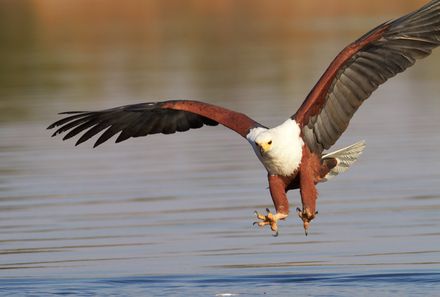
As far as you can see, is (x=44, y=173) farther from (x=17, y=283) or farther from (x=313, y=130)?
(x=313, y=130)

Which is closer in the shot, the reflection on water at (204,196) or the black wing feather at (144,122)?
the reflection on water at (204,196)

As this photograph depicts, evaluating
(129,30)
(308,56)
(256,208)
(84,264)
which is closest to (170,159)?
(256,208)

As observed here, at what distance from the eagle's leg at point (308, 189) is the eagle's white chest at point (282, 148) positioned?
81 mm

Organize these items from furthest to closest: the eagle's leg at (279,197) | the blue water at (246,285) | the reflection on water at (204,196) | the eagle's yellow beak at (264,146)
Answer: the reflection on water at (204,196)
the blue water at (246,285)
the eagle's leg at (279,197)
the eagle's yellow beak at (264,146)

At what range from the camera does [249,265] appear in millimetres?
12258

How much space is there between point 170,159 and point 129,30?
85.0 ft

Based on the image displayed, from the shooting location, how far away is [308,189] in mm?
10844

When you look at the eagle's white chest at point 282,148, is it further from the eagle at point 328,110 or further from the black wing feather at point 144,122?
the black wing feather at point 144,122

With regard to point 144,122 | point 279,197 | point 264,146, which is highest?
point 144,122

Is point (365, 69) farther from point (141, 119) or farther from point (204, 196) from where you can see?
point (204, 196)

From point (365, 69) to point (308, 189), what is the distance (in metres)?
0.99

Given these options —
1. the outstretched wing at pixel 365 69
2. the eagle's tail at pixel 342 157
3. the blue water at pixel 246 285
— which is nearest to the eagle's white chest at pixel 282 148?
the outstretched wing at pixel 365 69

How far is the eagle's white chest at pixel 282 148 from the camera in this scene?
10633 millimetres

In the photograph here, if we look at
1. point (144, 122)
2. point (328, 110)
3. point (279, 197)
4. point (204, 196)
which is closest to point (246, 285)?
point (279, 197)
